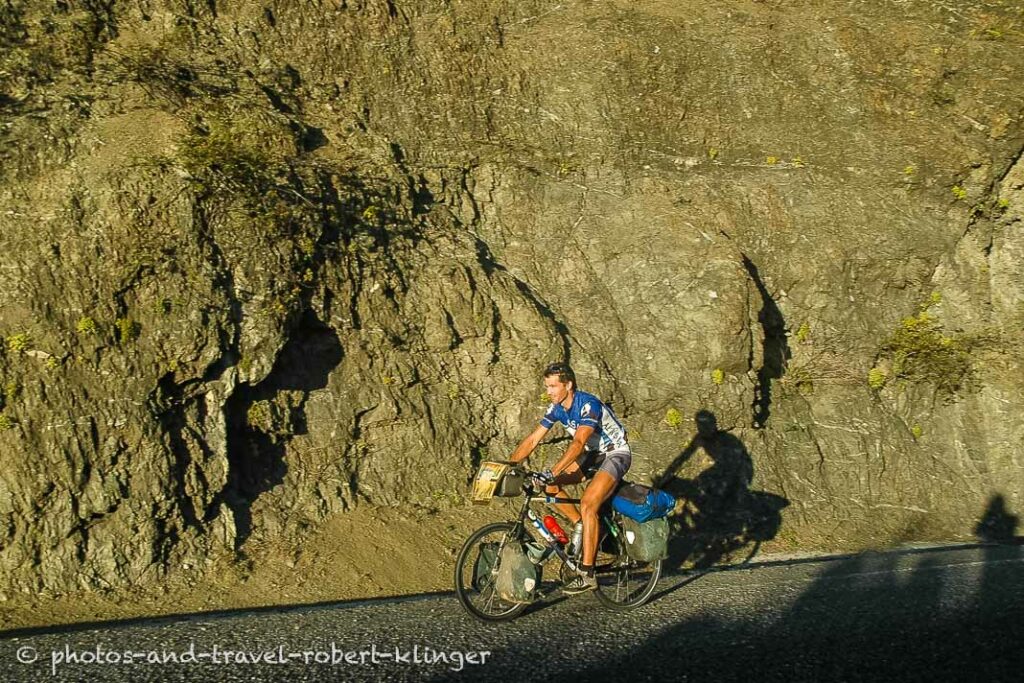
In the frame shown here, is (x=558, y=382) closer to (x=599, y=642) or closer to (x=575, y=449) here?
(x=575, y=449)

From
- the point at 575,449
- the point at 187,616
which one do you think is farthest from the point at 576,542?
the point at 187,616

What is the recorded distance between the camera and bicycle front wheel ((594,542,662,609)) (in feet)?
28.5

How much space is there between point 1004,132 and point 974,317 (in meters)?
3.75

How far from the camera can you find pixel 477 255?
1349cm

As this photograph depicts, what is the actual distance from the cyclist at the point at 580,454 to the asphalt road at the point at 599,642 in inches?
23.5

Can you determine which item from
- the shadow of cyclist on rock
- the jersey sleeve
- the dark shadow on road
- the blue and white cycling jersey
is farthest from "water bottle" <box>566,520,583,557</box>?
the shadow of cyclist on rock

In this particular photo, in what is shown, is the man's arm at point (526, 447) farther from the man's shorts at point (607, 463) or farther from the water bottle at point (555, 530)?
the water bottle at point (555, 530)

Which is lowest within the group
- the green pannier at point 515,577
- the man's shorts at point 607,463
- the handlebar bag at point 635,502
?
the green pannier at point 515,577

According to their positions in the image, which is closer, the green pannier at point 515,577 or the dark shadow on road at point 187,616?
the green pannier at point 515,577

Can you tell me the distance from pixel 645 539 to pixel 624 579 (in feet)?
1.82

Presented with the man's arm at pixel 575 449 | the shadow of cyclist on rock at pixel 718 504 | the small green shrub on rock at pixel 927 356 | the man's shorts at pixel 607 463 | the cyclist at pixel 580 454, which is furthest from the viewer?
the small green shrub on rock at pixel 927 356

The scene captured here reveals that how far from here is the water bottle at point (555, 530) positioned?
324 inches

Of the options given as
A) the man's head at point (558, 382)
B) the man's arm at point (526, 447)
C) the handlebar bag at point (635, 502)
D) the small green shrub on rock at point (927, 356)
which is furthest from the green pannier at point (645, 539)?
the small green shrub on rock at point (927, 356)

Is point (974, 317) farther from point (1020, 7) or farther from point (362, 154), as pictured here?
point (362, 154)
